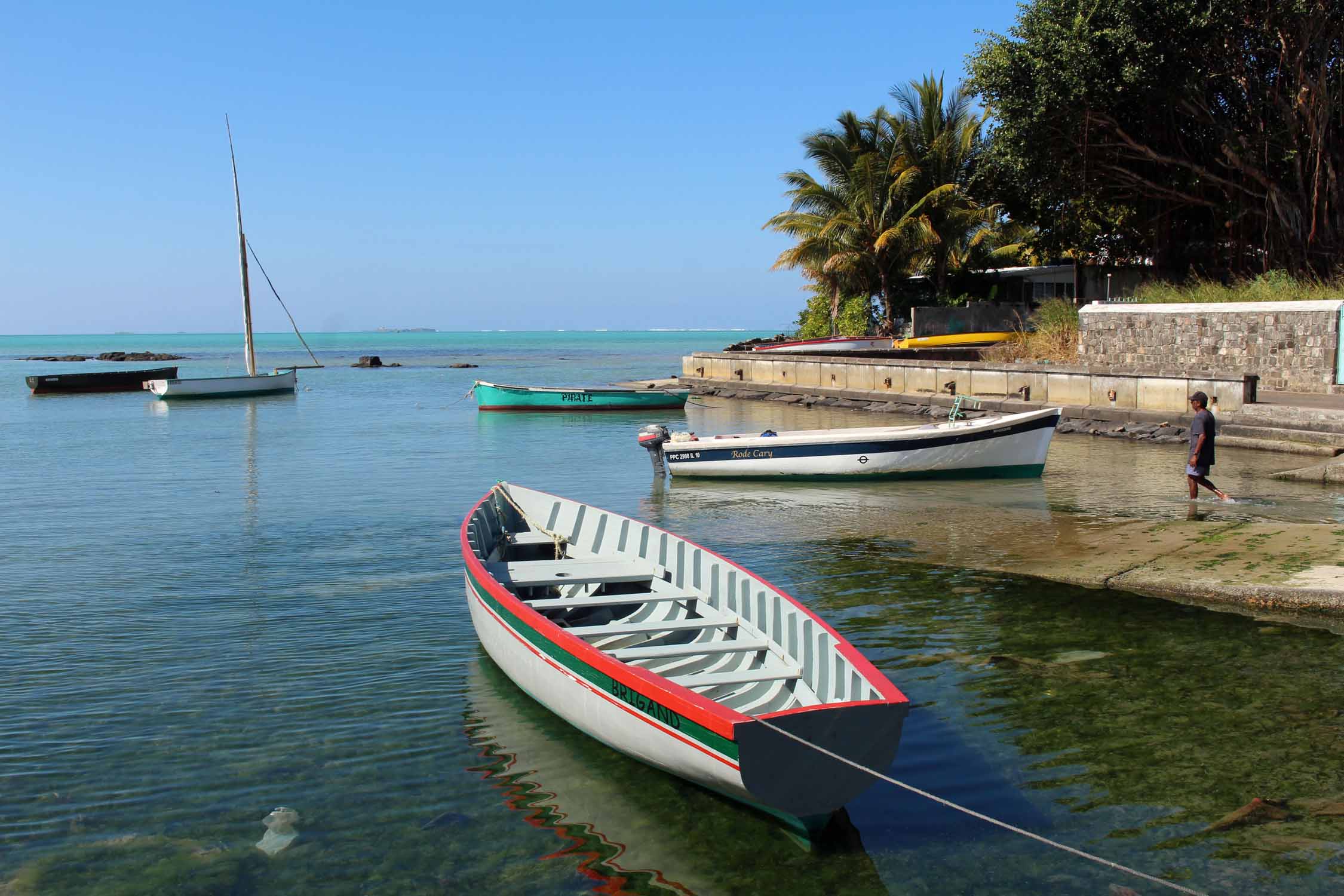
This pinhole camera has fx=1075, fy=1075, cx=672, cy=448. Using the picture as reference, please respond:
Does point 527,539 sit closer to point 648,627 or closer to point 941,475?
point 648,627

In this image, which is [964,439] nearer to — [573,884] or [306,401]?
[573,884]

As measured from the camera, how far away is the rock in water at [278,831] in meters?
6.19

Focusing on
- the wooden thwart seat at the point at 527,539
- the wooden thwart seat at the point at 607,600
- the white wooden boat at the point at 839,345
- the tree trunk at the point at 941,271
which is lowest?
the wooden thwart seat at the point at 607,600

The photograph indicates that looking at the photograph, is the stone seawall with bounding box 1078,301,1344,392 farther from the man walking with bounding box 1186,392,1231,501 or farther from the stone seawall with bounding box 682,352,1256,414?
the man walking with bounding box 1186,392,1231,501

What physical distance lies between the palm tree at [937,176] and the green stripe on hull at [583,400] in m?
12.6

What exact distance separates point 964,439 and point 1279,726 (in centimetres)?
1181

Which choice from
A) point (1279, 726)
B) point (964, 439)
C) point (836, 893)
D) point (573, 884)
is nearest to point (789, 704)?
point (836, 893)

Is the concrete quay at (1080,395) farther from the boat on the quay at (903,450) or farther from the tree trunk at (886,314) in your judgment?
the tree trunk at (886,314)

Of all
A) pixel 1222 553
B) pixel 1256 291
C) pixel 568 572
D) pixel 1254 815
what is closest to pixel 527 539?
pixel 568 572

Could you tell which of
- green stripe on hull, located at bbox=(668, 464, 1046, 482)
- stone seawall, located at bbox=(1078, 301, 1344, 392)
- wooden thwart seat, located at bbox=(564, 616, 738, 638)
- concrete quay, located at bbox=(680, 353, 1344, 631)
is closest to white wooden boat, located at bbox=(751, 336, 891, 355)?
stone seawall, located at bbox=(1078, 301, 1344, 392)

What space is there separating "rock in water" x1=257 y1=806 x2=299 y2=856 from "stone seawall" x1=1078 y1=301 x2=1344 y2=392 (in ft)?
73.3

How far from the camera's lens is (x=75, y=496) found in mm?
20484

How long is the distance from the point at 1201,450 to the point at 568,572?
33.3 ft

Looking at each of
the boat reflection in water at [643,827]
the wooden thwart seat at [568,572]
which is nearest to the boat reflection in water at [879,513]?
the wooden thwart seat at [568,572]
